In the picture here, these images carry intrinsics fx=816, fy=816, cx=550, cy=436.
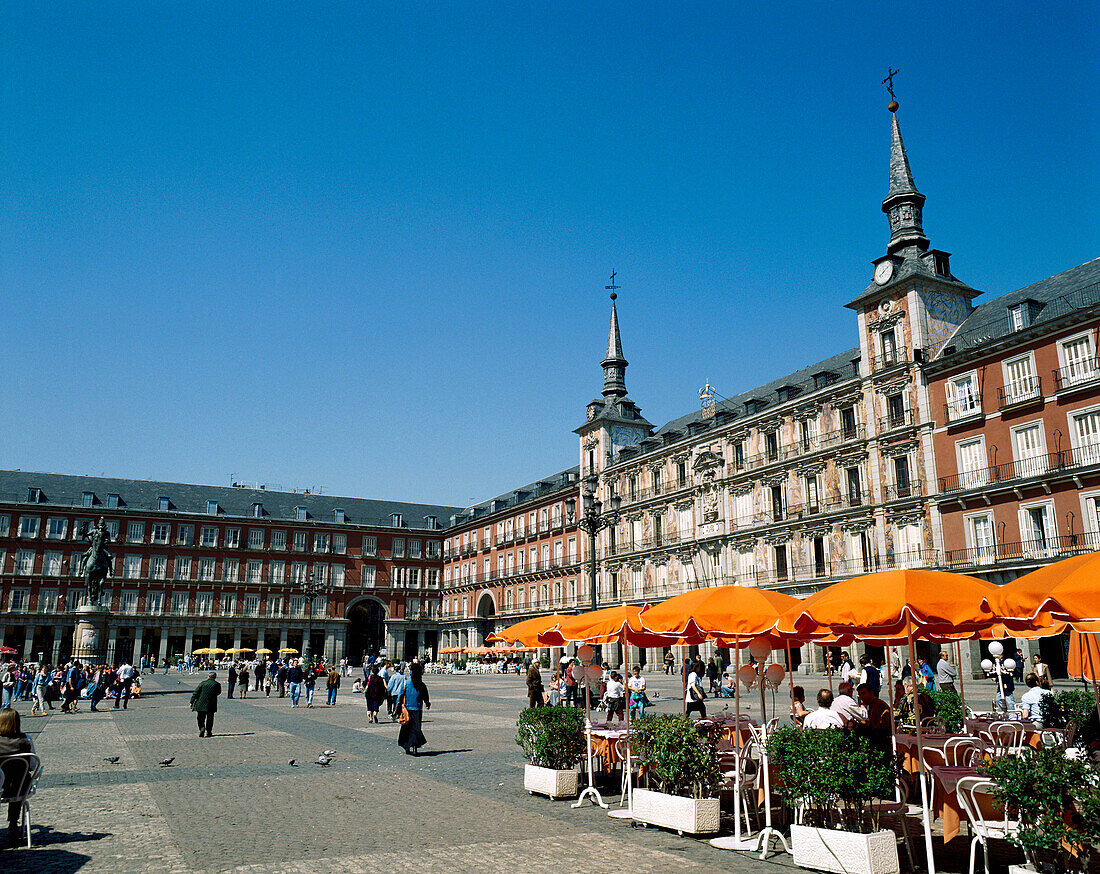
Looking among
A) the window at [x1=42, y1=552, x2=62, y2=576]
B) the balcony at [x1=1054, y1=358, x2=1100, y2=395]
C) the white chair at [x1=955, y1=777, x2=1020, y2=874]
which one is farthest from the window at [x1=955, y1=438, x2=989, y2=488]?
the window at [x1=42, y1=552, x2=62, y2=576]

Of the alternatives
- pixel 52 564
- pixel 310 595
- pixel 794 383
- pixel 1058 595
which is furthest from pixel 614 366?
pixel 1058 595

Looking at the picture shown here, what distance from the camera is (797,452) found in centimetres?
4375

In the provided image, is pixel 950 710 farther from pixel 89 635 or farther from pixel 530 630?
pixel 89 635

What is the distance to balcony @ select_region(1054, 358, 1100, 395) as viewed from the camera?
30391mm

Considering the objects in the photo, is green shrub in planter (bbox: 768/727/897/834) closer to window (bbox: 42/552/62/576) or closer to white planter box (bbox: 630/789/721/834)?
white planter box (bbox: 630/789/721/834)

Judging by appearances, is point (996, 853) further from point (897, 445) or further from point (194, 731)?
point (897, 445)

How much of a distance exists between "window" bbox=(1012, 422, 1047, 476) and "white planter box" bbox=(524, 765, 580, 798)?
28.4 meters

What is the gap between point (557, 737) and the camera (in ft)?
34.0

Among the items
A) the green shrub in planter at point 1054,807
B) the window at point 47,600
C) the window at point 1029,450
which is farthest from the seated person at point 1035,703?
the window at point 47,600

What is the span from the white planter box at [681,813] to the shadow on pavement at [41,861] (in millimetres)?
5463

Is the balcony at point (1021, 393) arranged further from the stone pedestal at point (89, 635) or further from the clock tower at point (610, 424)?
the stone pedestal at point (89, 635)

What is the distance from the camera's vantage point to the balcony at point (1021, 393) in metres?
32.4

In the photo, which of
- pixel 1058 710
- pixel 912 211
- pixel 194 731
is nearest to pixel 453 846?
pixel 1058 710

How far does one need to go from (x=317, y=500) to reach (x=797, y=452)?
172 feet
